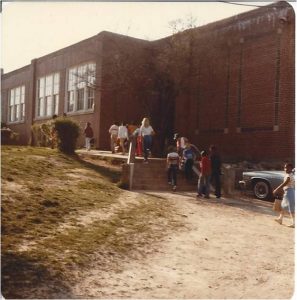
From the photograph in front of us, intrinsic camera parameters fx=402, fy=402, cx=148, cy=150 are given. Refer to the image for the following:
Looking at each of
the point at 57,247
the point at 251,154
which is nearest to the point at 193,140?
the point at 251,154

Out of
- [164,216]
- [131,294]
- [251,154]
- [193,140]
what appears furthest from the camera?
[193,140]

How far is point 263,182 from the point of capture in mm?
12984

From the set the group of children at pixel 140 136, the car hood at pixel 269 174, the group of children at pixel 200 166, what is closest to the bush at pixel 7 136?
the group of children at pixel 140 136

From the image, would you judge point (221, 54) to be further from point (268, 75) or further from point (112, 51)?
point (112, 51)

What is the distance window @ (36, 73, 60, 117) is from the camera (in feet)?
92.6

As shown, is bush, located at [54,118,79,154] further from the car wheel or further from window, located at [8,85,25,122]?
window, located at [8,85,25,122]

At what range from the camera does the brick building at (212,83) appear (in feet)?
57.2

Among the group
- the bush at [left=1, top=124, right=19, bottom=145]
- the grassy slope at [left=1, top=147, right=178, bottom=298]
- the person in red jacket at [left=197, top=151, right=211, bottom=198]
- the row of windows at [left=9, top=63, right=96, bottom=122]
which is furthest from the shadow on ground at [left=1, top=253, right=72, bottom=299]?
the row of windows at [left=9, top=63, right=96, bottom=122]

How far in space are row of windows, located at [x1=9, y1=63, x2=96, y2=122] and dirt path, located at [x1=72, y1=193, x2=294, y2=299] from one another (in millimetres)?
14839

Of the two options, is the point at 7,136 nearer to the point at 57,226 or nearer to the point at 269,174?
the point at 269,174

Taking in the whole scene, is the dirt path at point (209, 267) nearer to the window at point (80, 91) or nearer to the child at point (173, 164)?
the child at point (173, 164)

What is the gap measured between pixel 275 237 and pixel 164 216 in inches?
96.4

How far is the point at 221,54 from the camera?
19.5 meters

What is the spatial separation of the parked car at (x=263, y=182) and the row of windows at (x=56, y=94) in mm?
11111
